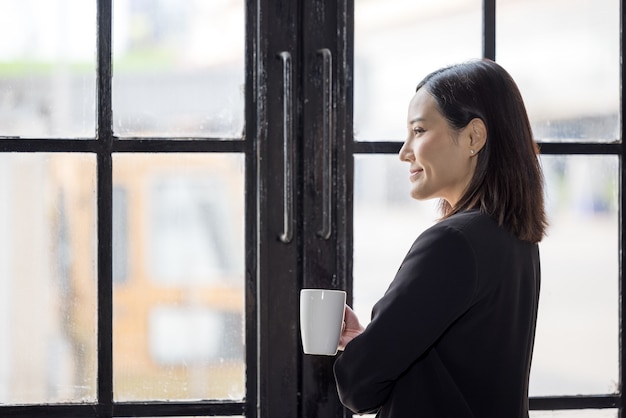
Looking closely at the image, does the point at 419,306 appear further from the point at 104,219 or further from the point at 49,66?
the point at 49,66

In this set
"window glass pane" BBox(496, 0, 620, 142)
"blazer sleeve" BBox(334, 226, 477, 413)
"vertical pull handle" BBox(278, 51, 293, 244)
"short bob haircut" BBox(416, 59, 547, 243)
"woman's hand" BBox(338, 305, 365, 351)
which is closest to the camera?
"blazer sleeve" BBox(334, 226, 477, 413)

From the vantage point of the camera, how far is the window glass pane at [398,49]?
1.90m

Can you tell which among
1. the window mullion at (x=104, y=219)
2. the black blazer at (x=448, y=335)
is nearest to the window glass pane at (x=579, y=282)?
the black blazer at (x=448, y=335)

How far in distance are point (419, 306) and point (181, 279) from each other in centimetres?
65

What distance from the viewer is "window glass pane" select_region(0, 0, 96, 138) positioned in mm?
1828

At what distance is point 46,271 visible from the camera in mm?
1834

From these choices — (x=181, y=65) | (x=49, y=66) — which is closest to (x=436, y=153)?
(x=181, y=65)

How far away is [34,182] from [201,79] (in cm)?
37

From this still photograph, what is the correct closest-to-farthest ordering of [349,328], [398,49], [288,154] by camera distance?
[349,328] → [288,154] → [398,49]

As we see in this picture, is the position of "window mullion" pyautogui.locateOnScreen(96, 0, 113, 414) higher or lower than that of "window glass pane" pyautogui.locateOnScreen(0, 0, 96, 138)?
lower

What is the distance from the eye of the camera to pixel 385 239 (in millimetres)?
1918

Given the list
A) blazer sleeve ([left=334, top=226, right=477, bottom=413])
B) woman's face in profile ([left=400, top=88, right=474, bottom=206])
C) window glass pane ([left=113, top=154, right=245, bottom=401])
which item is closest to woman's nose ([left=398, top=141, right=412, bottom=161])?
woman's face in profile ([left=400, top=88, right=474, bottom=206])

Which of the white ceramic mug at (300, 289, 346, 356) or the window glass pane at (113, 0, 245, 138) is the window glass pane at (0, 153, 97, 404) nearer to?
the window glass pane at (113, 0, 245, 138)

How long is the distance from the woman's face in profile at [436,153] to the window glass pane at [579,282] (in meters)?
0.50
